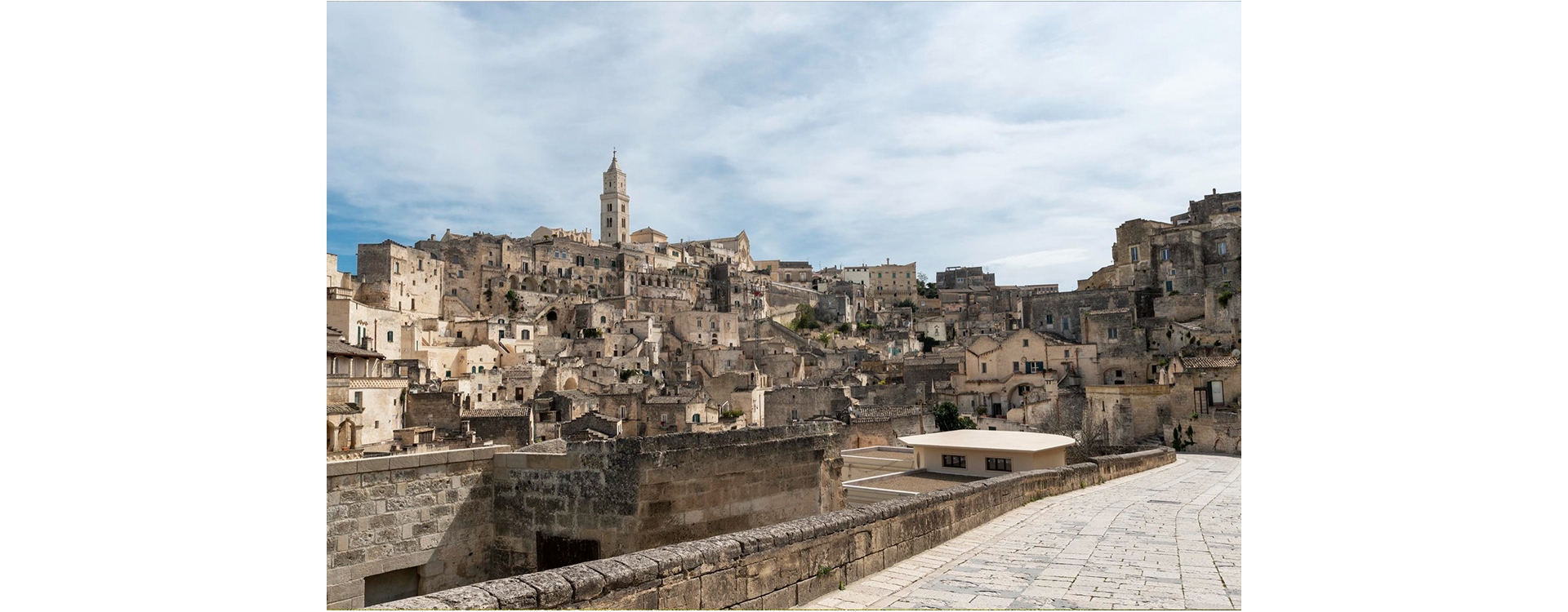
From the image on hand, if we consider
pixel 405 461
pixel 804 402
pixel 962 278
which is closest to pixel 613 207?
pixel 962 278

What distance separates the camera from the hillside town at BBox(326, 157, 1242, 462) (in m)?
28.7

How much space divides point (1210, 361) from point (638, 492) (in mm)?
28154

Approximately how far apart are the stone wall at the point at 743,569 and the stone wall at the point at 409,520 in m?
3.22

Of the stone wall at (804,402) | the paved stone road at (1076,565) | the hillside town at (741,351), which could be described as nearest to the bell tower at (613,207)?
the hillside town at (741,351)

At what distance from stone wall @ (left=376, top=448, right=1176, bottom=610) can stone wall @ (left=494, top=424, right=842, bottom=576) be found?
72.7 inches

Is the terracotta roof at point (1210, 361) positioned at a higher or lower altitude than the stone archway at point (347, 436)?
higher

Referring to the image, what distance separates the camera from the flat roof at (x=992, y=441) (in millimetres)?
15883

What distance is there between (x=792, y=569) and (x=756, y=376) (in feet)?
135

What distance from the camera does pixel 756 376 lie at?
46438mm

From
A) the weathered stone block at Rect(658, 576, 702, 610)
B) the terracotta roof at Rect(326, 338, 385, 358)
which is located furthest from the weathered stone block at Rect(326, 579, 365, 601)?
the terracotta roof at Rect(326, 338, 385, 358)

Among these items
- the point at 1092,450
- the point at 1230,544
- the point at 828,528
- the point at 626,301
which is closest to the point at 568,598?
the point at 828,528

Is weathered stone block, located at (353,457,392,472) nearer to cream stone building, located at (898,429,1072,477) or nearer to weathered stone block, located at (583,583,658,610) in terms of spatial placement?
weathered stone block, located at (583,583,658,610)

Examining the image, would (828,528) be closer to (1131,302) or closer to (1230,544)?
(1230,544)

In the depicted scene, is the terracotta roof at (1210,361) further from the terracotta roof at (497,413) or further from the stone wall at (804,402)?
the terracotta roof at (497,413)
